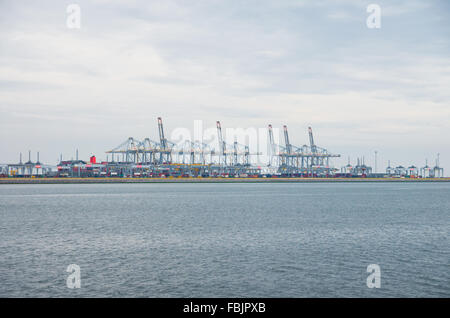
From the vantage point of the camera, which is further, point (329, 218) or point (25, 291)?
point (329, 218)

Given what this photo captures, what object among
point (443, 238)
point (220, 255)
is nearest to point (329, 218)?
point (443, 238)

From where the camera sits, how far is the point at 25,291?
21.7 meters

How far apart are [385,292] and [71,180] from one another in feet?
595

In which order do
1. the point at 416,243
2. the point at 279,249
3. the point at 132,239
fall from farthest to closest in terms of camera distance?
the point at 132,239 → the point at 416,243 → the point at 279,249

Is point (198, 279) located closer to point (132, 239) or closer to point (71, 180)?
point (132, 239)

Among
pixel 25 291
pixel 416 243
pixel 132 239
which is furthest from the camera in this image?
pixel 132 239

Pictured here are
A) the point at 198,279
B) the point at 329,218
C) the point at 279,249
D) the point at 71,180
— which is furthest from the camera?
the point at 71,180

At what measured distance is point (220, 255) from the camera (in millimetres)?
30781

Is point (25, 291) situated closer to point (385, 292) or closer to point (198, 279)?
point (198, 279)
